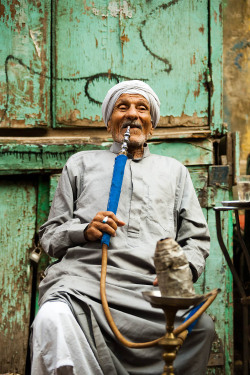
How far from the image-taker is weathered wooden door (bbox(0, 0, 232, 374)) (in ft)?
11.1

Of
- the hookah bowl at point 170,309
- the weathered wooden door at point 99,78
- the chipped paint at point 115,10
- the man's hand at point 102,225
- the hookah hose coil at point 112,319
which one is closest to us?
the hookah bowl at point 170,309

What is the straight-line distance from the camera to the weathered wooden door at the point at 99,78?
133 inches

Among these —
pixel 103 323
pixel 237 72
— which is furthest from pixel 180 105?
pixel 237 72

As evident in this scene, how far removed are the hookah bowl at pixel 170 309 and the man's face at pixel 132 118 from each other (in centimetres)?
126

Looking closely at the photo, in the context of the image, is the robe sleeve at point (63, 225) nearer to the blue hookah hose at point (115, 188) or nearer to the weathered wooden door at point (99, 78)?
the blue hookah hose at point (115, 188)

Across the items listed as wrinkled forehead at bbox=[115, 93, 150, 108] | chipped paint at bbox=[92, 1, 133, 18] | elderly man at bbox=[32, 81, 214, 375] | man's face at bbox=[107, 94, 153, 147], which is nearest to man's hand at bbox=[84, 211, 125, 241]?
elderly man at bbox=[32, 81, 214, 375]

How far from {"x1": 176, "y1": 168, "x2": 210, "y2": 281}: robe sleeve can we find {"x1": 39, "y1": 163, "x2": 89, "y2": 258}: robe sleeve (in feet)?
1.75

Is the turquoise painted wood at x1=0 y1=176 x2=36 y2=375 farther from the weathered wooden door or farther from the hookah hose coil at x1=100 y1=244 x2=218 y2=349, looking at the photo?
the hookah hose coil at x1=100 y1=244 x2=218 y2=349

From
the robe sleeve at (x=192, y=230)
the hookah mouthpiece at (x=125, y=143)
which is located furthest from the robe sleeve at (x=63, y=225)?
the robe sleeve at (x=192, y=230)

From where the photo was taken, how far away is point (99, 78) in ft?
11.4

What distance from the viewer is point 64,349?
2.01 meters

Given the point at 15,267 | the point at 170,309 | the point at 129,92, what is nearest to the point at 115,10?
the point at 129,92

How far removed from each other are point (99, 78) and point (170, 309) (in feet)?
6.97

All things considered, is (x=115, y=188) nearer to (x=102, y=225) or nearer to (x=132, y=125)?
(x=102, y=225)
